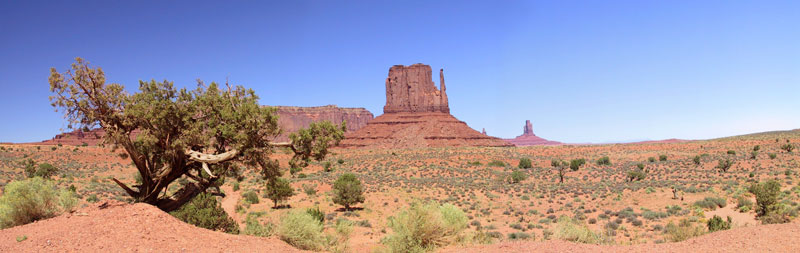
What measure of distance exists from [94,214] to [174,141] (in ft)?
8.16

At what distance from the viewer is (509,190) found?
32062 mm

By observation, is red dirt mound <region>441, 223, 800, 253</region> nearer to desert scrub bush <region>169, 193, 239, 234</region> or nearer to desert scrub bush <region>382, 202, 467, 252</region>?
desert scrub bush <region>382, 202, 467, 252</region>

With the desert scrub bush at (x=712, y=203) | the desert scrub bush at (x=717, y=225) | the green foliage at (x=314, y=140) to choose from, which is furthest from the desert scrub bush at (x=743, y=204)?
the green foliage at (x=314, y=140)

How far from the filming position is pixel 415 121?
12750 cm

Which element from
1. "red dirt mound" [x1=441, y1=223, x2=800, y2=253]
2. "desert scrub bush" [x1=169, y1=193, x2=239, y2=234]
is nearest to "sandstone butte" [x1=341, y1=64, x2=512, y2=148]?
"desert scrub bush" [x1=169, y1=193, x2=239, y2=234]

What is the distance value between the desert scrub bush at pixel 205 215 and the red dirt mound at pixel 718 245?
760cm

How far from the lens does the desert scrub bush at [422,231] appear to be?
1095 cm

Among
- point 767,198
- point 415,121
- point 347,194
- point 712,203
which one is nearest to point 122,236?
point 347,194

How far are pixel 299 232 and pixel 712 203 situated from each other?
71.2ft

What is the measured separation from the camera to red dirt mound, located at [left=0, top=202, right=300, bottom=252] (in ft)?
28.5

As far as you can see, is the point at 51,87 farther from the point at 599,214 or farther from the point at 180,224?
the point at 599,214

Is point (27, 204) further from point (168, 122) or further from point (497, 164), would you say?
point (497, 164)

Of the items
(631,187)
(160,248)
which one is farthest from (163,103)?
(631,187)

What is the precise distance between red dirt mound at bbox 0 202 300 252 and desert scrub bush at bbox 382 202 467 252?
275cm
